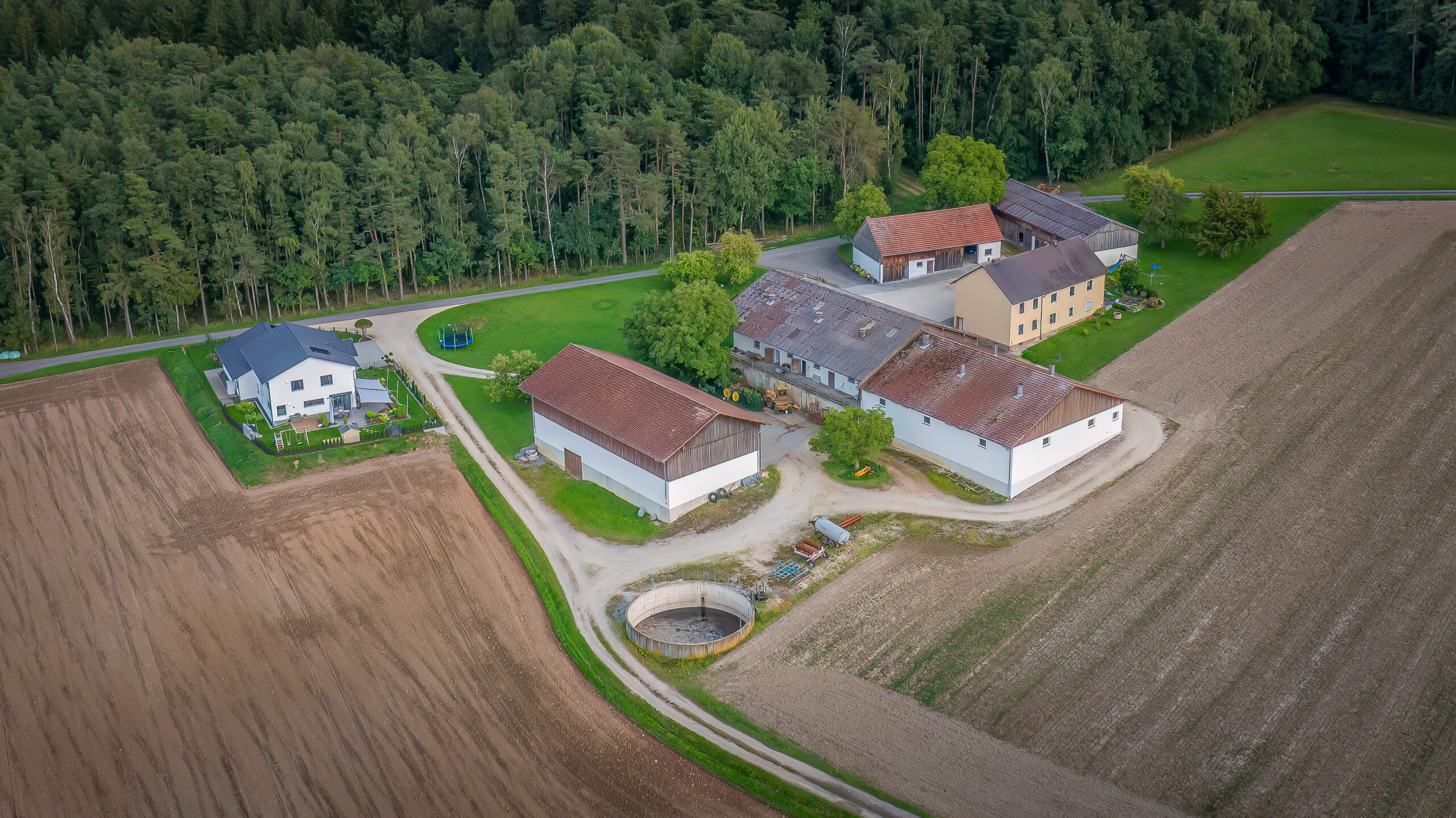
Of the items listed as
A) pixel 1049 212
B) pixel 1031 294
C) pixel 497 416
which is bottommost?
pixel 497 416

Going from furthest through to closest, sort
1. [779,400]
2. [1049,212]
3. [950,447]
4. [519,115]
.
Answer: [519,115]
[1049,212]
[779,400]
[950,447]

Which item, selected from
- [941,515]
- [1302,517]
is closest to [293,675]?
[941,515]

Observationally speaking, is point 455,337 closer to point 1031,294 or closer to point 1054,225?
point 1031,294

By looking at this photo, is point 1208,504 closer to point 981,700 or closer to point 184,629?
point 981,700

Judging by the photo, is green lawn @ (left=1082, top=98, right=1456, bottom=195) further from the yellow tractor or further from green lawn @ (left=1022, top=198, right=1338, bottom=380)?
the yellow tractor

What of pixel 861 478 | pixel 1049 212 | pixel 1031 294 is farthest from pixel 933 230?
pixel 861 478

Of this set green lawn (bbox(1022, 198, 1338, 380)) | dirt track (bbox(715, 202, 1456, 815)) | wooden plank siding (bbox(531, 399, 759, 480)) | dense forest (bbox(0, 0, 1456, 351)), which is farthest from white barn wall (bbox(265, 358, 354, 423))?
green lawn (bbox(1022, 198, 1338, 380))

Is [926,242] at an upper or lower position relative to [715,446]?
upper
